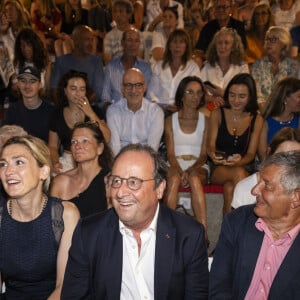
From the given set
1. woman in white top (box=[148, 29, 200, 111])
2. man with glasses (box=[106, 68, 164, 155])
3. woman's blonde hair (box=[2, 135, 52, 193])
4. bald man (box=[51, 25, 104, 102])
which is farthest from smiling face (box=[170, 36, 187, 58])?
woman's blonde hair (box=[2, 135, 52, 193])

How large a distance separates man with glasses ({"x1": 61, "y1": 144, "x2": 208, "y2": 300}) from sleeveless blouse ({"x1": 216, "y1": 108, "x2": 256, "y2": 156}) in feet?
7.97

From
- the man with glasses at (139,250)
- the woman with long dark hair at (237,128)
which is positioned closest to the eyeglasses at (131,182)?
the man with glasses at (139,250)

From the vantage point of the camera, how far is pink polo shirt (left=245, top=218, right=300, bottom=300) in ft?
8.39

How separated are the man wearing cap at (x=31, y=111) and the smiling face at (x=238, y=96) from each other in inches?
60.9

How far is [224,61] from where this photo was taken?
6.07m

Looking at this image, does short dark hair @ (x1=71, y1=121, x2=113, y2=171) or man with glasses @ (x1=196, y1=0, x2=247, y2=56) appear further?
man with glasses @ (x1=196, y1=0, x2=247, y2=56)

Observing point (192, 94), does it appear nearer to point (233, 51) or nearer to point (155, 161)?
point (233, 51)

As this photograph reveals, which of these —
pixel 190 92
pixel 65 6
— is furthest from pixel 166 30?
pixel 190 92

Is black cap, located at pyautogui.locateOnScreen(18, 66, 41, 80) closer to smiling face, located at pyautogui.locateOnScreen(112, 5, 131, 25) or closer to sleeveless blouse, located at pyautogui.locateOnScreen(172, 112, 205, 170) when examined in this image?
sleeveless blouse, located at pyautogui.locateOnScreen(172, 112, 205, 170)

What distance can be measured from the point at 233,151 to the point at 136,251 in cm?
256

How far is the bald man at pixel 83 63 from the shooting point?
245 inches

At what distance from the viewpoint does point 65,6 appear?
25.8 ft

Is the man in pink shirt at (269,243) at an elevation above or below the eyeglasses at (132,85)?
below

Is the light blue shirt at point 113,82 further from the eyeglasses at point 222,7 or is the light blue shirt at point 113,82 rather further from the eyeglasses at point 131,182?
the eyeglasses at point 131,182
